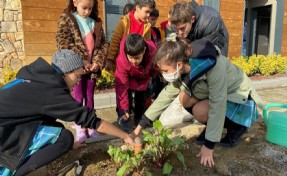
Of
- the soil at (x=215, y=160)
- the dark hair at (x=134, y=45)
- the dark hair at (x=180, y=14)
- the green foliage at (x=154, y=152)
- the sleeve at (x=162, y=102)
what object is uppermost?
the dark hair at (x=180, y=14)

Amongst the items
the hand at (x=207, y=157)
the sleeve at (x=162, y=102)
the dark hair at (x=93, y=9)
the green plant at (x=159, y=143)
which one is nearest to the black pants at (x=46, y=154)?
the green plant at (x=159, y=143)

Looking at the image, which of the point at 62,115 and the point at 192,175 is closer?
the point at 62,115

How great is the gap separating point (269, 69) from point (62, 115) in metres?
6.09

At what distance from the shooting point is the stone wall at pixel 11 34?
5.84 metres

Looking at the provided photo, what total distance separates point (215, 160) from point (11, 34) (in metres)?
5.13

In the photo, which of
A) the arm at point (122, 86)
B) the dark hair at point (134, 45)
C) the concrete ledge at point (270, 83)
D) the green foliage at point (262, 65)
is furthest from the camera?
the green foliage at point (262, 65)

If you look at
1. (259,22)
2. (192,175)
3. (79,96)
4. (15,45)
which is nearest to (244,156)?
(192,175)

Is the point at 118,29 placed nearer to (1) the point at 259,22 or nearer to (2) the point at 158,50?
(2) the point at 158,50

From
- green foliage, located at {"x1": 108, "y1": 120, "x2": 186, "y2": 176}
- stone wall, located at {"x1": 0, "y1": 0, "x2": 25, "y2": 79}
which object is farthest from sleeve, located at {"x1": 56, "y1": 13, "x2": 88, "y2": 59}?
stone wall, located at {"x1": 0, "y1": 0, "x2": 25, "y2": 79}

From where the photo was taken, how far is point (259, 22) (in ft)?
35.0

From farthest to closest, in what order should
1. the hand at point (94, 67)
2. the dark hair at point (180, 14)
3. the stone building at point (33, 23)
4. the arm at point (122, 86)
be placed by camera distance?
the stone building at point (33, 23), the arm at point (122, 86), the hand at point (94, 67), the dark hair at point (180, 14)

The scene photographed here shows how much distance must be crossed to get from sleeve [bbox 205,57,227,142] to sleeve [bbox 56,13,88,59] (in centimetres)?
147

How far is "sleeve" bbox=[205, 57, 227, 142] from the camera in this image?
2.21 meters

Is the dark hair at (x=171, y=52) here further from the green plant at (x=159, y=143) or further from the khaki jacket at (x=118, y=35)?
the khaki jacket at (x=118, y=35)
